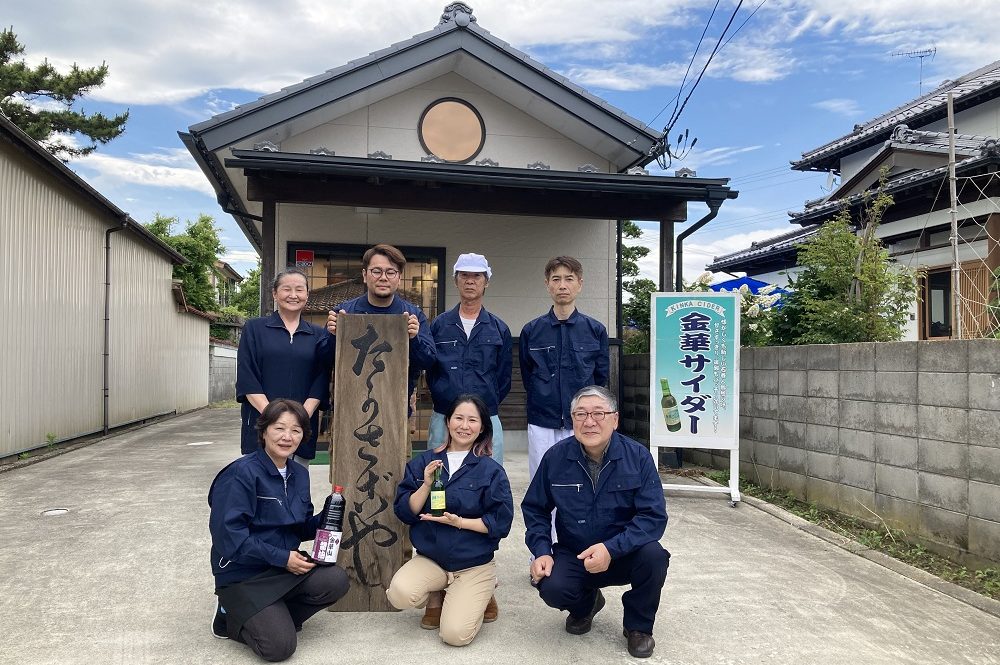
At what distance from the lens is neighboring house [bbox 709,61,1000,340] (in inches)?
328

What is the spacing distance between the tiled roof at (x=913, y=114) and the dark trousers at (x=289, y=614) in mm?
10398

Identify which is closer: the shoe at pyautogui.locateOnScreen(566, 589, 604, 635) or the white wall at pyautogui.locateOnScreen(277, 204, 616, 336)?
the shoe at pyautogui.locateOnScreen(566, 589, 604, 635)

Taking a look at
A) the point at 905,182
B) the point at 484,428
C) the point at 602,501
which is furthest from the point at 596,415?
the point at 905,182

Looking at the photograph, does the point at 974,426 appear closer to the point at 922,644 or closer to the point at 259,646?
the point at 922,644

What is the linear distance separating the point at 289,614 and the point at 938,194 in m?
9.62

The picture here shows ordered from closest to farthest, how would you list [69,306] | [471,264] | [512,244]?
[471,264] → [512,244] → [69,306]

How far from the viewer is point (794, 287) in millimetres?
6656

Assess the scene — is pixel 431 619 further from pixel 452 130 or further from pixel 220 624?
pixel 452 130

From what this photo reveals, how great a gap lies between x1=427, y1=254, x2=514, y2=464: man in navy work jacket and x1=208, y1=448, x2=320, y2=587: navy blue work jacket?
935 millimetres

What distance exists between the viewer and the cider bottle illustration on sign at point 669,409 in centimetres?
598

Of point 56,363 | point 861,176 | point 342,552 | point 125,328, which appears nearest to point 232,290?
point 125,328

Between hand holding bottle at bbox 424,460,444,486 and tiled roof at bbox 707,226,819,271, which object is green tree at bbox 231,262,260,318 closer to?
tiled roof at bbox 707,226,819,271

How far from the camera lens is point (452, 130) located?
342 inches

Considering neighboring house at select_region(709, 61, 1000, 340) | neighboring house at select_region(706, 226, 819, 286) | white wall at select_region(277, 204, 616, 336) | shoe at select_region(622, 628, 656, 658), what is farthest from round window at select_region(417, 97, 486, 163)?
neighboring house at select_region(706, 226, 819, 286)
